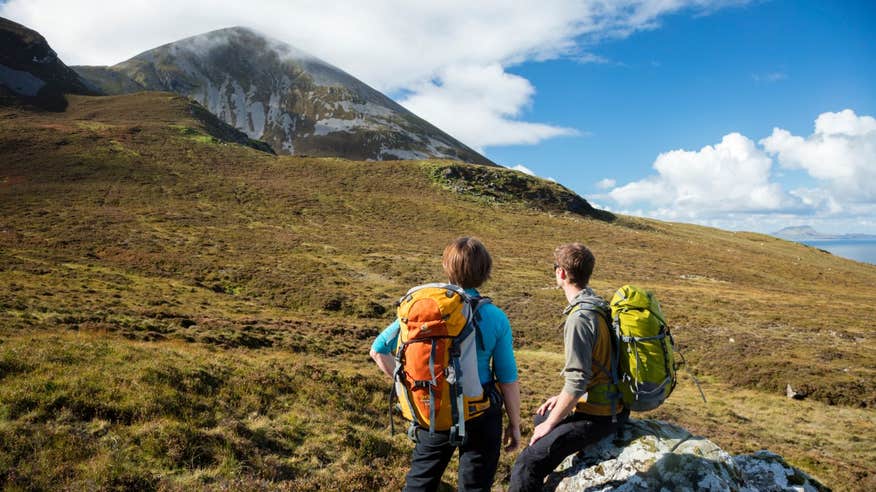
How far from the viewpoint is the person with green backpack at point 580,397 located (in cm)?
430

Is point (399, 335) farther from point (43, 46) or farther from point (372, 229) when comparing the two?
point (43, 46)

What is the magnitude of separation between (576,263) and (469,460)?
2335 millimetres

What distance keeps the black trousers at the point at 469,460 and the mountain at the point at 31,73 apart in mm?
118922

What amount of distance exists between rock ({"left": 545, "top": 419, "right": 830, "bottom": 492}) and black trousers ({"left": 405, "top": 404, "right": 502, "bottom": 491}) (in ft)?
5.73

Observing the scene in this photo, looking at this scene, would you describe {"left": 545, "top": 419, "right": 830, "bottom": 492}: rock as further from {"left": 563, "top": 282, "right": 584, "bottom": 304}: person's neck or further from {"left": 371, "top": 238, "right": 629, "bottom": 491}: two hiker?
{"left": 563, "top": 282, "right": 584, "bottom": 304}: person's neck

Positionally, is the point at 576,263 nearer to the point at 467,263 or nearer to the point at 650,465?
the point at 467,263

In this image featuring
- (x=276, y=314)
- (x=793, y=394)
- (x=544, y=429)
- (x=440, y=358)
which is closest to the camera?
(x=440, y=358)

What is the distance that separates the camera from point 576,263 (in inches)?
183

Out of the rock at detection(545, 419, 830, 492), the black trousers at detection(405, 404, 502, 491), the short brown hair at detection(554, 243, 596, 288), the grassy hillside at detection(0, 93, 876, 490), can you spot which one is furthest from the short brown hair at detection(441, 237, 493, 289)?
the grassy hillside at detection(0, 93, 876, 490)

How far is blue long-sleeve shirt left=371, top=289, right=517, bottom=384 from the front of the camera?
13.3 feet

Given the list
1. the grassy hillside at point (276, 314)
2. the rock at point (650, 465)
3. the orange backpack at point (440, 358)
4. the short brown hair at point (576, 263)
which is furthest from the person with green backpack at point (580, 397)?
the grassy hillside at point (276, 314)

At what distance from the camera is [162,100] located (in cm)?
9969

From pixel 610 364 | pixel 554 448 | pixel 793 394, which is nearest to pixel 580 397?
pixel 610 364

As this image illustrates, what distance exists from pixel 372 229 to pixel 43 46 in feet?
409
